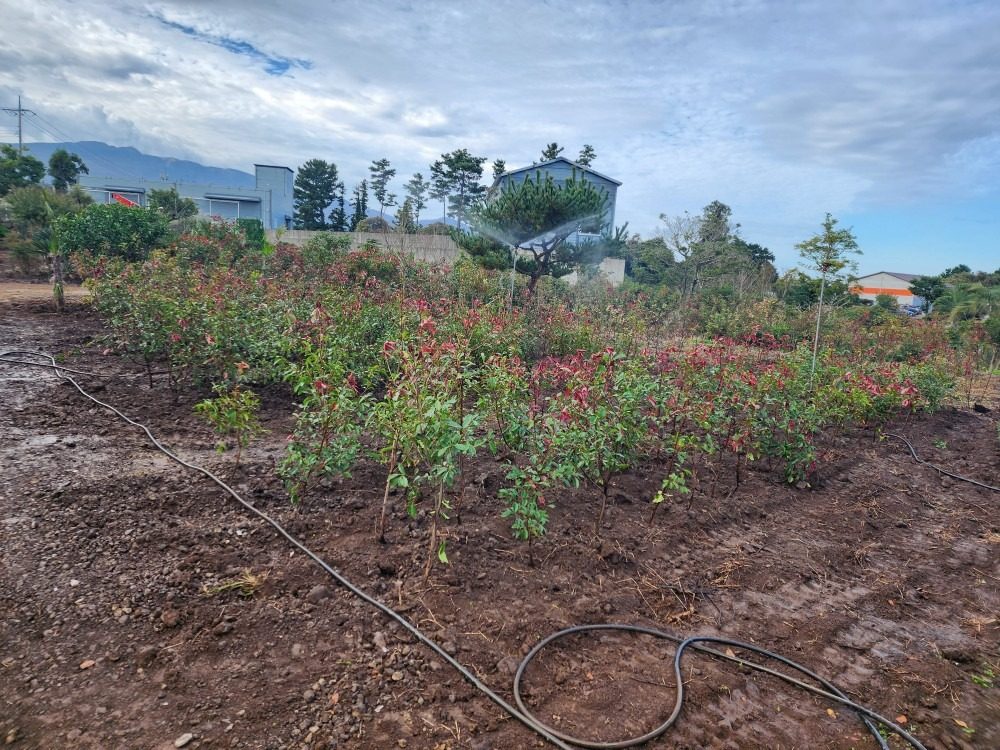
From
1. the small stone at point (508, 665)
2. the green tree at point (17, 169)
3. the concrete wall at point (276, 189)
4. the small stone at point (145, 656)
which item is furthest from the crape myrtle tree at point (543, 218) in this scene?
the concrete wall at point (276, 189)

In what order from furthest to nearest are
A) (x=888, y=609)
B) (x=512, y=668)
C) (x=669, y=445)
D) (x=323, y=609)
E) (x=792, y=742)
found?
1. (x=669, y=445)
2. (x=888, y=609)
3. (x=323, y=609)
4. (x=512, y=668)
5. (x=792, y=742)

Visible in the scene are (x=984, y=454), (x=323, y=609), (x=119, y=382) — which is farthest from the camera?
(x=984, y=454)

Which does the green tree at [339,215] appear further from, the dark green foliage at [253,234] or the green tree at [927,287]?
the green tree at [927,287]

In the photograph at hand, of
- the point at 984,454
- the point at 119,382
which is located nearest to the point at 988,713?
the point at 984,454

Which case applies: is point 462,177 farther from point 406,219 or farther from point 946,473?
point 946,473

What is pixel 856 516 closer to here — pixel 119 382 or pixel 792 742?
pixel 792 742

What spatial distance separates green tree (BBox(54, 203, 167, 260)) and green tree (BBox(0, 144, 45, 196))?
48.0 feet

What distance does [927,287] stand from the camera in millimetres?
22078

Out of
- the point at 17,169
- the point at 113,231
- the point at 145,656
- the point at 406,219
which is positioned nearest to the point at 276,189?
the point at 17,169

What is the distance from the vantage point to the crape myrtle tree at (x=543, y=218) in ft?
35.9

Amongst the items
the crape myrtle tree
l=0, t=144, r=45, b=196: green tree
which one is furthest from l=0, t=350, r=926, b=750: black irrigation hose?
l=0, t=144, r=45, b=196: green tree

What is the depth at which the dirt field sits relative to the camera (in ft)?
5.55

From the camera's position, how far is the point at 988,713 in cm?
196

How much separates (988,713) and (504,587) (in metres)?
1.78
